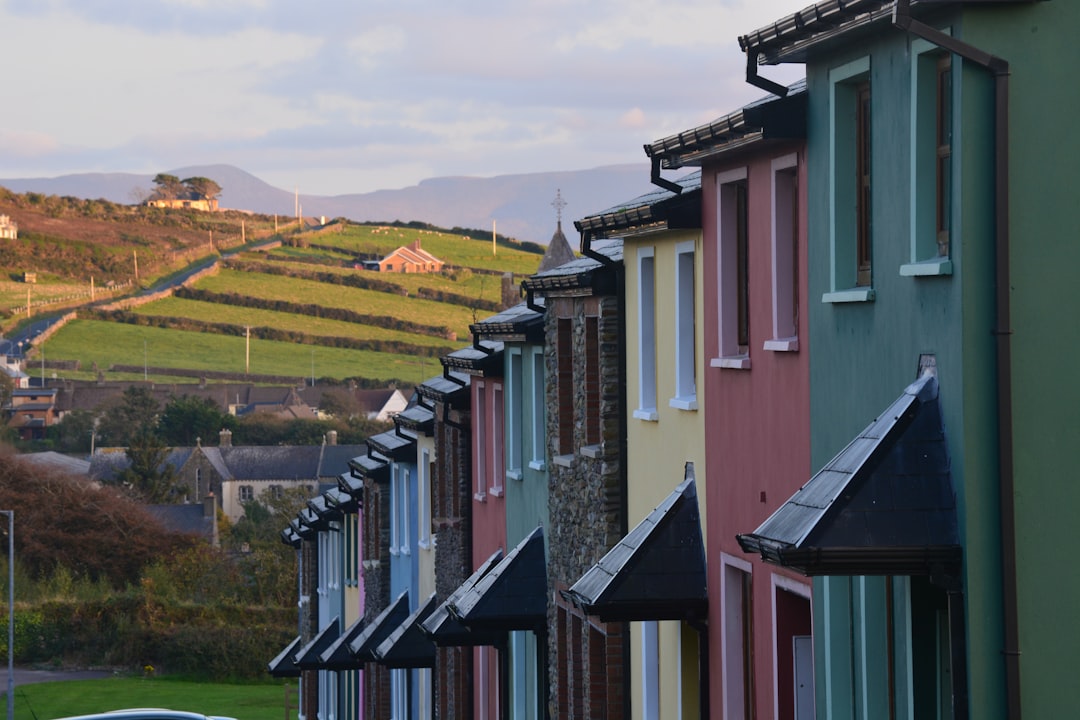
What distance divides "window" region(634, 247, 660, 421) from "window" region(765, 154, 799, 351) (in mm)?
3218

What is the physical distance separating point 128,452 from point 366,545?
75.6 m

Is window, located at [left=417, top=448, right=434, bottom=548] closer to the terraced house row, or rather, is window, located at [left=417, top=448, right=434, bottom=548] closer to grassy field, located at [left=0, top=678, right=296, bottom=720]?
the terraced house row

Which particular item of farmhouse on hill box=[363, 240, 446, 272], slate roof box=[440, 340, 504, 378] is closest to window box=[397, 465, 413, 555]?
slate roof box=[440, 340, 504, 378]

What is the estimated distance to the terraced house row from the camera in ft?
25.4

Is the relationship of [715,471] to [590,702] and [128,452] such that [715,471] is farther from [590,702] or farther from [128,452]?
[128,452]

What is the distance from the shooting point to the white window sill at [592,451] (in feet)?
49.0

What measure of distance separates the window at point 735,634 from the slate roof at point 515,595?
5844mm

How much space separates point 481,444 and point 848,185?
13.1m

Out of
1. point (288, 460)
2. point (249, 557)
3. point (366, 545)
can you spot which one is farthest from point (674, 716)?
point (288, 460)

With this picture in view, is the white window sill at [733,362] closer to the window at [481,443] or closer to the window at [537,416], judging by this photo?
the window at [537,416]

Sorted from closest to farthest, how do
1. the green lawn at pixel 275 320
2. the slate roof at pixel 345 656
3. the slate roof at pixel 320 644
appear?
the slate roof at pixel 345 656 → the slate roof at pixel 320 644 → the green lawn at pixel 275 320

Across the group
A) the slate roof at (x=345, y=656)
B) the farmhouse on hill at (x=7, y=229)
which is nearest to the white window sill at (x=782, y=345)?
the slate roof at (x=345, y=656)

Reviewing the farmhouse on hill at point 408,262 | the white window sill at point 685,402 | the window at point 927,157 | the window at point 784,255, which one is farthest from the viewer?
the farmhouse on hill at point 408,262

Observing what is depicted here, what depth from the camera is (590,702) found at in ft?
49.2
